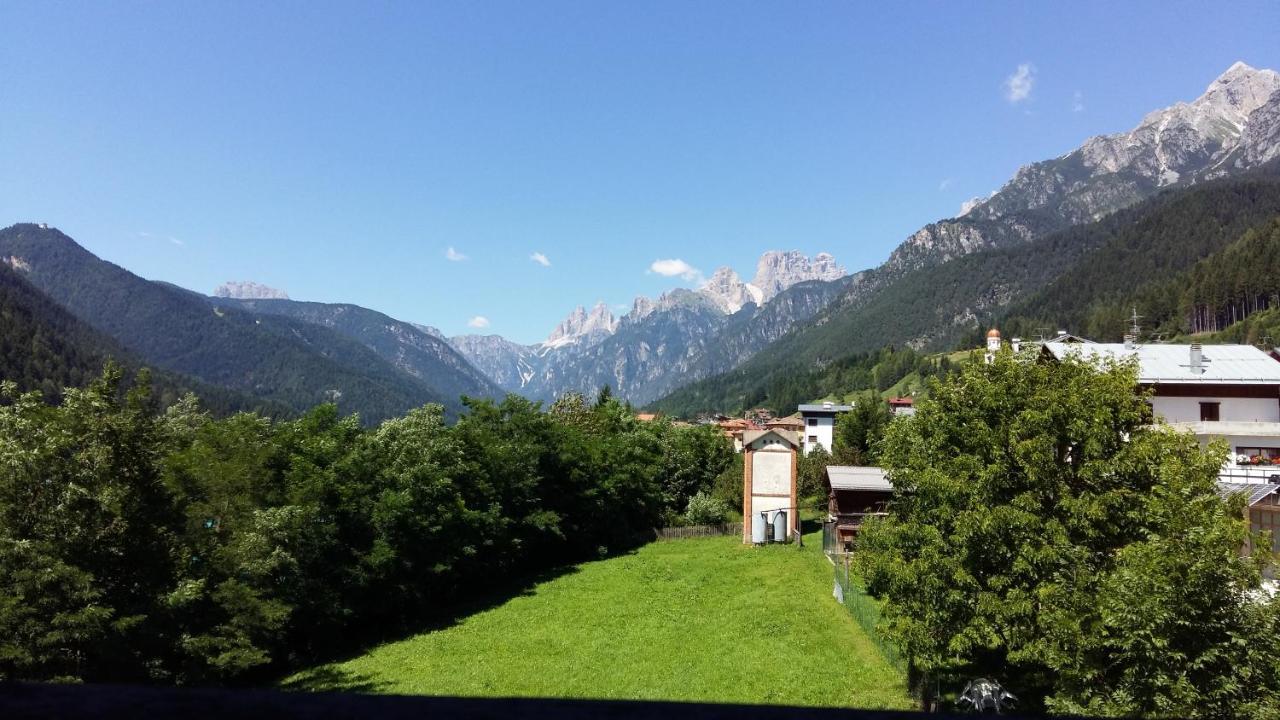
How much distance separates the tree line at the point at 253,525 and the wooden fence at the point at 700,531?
3.47 metres

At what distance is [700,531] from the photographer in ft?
188

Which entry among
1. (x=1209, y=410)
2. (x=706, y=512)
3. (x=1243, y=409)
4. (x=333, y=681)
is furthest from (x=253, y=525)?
(x=1243, y=409)

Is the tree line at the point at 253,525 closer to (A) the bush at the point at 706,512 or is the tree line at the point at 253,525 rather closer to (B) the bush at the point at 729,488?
(A) the bush at the point at 706,512

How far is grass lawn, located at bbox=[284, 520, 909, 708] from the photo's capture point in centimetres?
2317

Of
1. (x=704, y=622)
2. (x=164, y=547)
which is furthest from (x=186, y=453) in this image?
(x=704, y=622)

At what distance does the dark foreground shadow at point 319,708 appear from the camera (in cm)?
147

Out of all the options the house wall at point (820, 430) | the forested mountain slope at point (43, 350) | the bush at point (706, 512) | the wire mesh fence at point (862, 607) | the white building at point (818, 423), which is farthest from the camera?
the forested mountain slope at point (43, 350)

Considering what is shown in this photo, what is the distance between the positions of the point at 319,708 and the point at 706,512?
58.7 meters

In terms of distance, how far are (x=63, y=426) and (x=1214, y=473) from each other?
28.1m

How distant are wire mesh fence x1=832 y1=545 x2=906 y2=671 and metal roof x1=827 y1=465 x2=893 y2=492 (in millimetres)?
7510

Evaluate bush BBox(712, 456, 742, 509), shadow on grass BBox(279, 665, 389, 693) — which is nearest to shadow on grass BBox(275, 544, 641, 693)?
shadow on grass BBox(279, 665, 389, 693)

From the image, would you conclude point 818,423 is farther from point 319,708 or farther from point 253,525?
point 319,708

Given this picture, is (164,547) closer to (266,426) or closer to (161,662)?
(161,662)

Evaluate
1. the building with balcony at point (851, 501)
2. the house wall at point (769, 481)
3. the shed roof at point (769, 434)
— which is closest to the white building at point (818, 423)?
the shed roof at point (769, 434)
